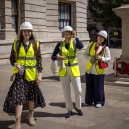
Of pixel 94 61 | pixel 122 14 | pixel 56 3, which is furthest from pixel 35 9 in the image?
pixel 94 61

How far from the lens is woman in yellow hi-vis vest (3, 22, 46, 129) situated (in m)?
4.47

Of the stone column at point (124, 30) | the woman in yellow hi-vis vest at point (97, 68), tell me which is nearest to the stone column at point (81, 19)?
the stone column at point (124, 30)

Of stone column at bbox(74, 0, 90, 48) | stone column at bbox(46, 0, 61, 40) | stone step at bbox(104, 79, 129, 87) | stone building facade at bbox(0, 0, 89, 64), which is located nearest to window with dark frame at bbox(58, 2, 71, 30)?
stone building facade at bbox(0, 0, 89, 64)

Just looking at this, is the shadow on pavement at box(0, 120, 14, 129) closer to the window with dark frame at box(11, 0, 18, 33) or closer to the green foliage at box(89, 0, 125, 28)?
the window with dark frame at box(11, 0, 18, 33)

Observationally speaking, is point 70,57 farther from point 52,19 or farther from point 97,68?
point 52,19

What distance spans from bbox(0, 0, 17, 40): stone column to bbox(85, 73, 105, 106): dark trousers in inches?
385

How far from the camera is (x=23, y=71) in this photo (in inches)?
178

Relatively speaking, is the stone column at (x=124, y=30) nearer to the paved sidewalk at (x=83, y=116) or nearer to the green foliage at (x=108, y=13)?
the paved sidewalk at (x=83, y=116)

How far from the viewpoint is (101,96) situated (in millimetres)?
5941

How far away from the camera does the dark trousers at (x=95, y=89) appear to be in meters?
5.88

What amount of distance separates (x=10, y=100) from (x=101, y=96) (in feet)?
7.32

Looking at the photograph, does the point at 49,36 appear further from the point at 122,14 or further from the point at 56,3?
the point at 122,14

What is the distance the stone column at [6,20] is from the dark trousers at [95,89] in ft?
32.1

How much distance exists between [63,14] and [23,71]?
53.4 feet
